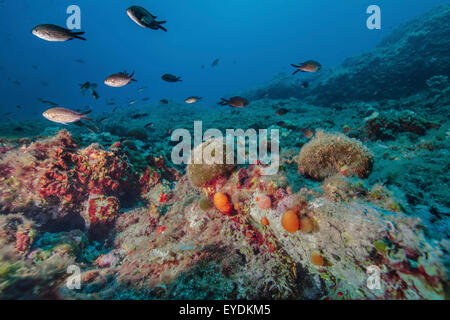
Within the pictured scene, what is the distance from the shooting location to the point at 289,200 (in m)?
2.48

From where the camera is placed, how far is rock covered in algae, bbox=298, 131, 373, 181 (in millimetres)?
3008

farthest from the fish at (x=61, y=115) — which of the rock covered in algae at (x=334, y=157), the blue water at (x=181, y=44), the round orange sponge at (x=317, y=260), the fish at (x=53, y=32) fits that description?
the blue water at (x=181, y=44)

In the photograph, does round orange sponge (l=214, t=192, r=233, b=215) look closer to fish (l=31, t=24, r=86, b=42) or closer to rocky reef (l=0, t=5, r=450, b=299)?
rocky reef (l=0, t=5, r=450, b=299)

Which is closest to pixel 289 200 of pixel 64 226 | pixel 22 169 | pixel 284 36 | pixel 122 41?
pixel 64 226

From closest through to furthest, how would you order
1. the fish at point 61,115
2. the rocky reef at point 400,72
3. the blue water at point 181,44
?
1. the fish at point 61,115
2. the rocky reef at point 400,72
3. the blue water at point 181,44

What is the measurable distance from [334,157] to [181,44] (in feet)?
576

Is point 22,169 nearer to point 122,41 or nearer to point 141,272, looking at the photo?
point 141,272

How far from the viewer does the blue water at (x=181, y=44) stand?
245 ft

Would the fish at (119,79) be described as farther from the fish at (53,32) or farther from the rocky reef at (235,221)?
the rocky reef at (235,221)

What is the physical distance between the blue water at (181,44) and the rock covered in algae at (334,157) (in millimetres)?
46381

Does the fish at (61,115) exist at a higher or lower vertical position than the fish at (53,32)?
lower

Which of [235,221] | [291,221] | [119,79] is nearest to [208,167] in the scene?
[235,221]

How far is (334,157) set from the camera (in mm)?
3154

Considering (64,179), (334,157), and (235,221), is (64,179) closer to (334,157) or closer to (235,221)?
(235,221)
